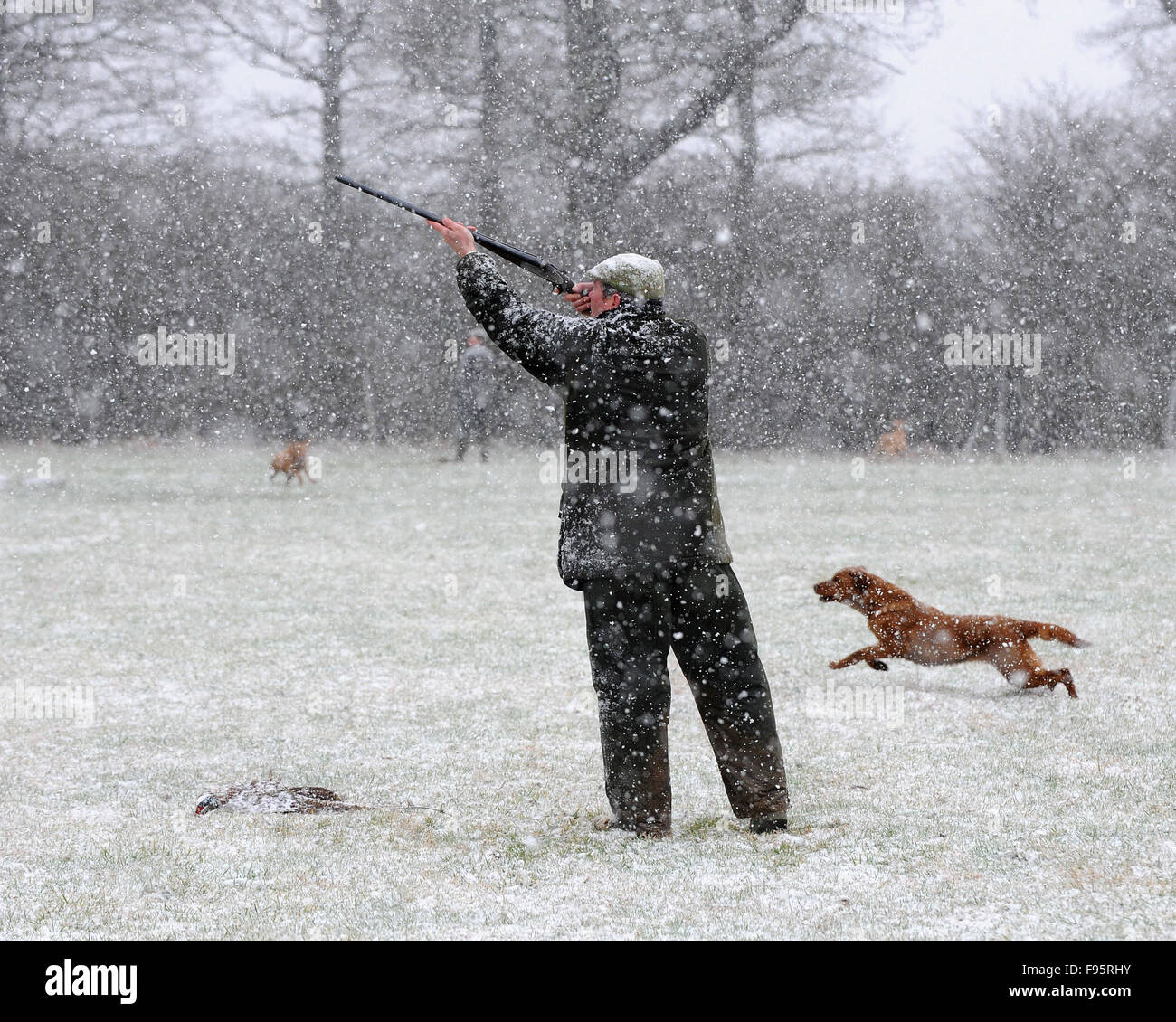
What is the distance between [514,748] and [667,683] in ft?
6.18

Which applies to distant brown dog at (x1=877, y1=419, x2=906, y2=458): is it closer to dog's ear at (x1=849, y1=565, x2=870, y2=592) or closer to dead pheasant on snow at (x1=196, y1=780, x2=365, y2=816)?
dog's ear at (x1=849, y1=565, x2=870, y2=592)

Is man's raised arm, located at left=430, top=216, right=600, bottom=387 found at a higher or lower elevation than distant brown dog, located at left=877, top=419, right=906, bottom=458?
higher

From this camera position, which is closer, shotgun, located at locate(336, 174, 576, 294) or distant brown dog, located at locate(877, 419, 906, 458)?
shotgun, located at locate(336, 174, 576, 294)

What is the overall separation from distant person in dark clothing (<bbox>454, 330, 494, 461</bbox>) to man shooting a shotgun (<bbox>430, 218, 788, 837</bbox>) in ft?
59.4

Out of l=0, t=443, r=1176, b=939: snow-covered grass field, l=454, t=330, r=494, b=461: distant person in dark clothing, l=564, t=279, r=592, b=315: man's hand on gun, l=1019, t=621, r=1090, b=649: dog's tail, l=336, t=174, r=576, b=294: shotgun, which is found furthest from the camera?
l=454, t=330, r=494, b=461: distant person in dark clothing

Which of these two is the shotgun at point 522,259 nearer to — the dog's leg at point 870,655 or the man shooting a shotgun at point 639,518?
the man shooting a shotgun at point 639,518

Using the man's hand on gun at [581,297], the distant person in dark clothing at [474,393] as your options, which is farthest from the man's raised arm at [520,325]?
the distant person in dark clothing at [474,393]

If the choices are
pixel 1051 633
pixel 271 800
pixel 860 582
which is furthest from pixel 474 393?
pixel 271 800

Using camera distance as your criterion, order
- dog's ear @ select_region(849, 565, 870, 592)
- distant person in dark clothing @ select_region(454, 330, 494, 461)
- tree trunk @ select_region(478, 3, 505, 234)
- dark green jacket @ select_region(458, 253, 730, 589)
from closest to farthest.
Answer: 1. dark green jacket @ select_region(458, 253, 730, 589)
2. dog's ear @ select_region(849, 565, 870, 592)
3. distant person in dark clothing @ select_region(454, 330, 494, 461)
4. tree trunk @ select_region(478, 3, 505, 234)

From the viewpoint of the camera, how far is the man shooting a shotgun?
4316mm

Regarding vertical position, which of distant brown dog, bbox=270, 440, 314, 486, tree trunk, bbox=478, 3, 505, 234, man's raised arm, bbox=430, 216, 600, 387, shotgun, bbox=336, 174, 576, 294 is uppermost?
tree trunk, bbox=478, 3, 505, 234

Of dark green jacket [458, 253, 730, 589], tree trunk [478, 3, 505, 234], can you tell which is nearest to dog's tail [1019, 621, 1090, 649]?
dark green jacket [458, 253, 730, 589]

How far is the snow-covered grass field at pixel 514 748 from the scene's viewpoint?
12.7ft
